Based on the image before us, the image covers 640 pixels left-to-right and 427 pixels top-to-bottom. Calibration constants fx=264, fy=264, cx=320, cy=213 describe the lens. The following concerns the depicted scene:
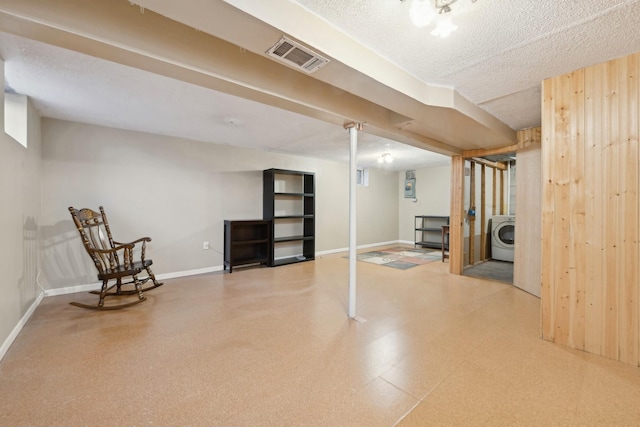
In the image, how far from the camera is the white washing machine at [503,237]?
536 cm

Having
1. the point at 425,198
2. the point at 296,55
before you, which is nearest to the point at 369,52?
the point at 296,55

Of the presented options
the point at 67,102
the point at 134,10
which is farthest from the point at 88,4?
the point at 67,102

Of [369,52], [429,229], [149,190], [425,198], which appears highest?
[369,52]

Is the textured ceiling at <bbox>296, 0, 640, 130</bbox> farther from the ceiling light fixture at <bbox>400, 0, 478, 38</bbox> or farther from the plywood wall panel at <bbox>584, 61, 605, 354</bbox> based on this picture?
the plywood wall panel at <bbox>584, 61, 605, 354</bbox>

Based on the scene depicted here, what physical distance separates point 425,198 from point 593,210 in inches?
229

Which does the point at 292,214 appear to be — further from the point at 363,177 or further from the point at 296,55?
the point at 296,55

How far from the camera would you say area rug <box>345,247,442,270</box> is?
540cm

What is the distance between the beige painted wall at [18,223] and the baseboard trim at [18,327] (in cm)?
3

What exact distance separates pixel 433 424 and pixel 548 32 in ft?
7.96

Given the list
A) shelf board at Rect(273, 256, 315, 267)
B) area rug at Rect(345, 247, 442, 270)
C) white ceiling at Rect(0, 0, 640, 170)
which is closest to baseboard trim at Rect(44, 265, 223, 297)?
shelf board at Rect(273, 256, 315, 267)

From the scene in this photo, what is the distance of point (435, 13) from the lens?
4.91 feet

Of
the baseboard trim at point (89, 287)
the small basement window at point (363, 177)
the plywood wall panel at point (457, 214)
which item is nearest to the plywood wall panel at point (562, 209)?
the plywood wall panel at point (457, 214)

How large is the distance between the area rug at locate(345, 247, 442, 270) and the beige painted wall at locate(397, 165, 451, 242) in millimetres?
1195

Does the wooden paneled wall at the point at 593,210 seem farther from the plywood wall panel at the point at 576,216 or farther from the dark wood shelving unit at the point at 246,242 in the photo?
the dark wood shelving unit at the point at 246,242
